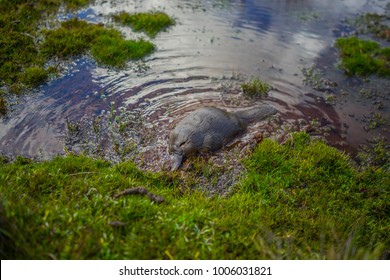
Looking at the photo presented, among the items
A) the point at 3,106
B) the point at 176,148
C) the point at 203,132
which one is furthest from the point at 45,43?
the point at 203,132

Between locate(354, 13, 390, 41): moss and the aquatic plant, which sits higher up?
locate(354, 13, 390, 41): moss

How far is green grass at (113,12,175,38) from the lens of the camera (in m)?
10.1

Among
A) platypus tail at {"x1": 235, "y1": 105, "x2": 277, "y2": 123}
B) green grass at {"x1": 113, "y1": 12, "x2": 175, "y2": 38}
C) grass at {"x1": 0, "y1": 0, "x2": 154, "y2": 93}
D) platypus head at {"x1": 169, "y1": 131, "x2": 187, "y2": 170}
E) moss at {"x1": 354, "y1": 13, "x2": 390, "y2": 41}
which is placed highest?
moss at {"x1": 354, "y1": 13, "x2": 390, "y2": 41}

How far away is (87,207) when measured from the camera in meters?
4.03

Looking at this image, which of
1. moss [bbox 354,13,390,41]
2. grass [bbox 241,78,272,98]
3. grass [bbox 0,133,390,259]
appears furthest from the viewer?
moss [bbox 354,13,390,41]

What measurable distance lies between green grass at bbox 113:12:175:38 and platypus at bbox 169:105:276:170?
4436 mm

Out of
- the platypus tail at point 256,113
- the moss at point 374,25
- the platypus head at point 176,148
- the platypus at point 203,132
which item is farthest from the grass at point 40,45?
the moss at point 374,25

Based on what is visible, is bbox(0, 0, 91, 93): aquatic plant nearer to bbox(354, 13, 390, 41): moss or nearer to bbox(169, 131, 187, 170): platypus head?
bbox(169, 131, 187, 170): platypus head

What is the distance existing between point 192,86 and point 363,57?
5170 millimetres

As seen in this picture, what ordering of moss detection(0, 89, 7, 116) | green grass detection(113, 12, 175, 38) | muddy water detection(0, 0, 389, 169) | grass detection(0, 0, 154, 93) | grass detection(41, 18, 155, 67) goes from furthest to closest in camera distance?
green grass detection(113, 12, 175, 38) < grass detection(41, 18, 155, 67) < grass detection(0, 0, 154, 93) < moss detection(0, 89, 7, 116) < muddy water detection(0, 0, 389, 169)

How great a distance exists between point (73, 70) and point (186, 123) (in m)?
3.59

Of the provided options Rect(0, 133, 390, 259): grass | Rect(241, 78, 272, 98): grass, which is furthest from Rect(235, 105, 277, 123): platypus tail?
Rect(0, 133, 390, 259): grass

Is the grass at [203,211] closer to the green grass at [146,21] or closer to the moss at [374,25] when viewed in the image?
the green grass at [146,21]

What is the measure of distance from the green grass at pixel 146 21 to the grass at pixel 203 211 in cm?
570
